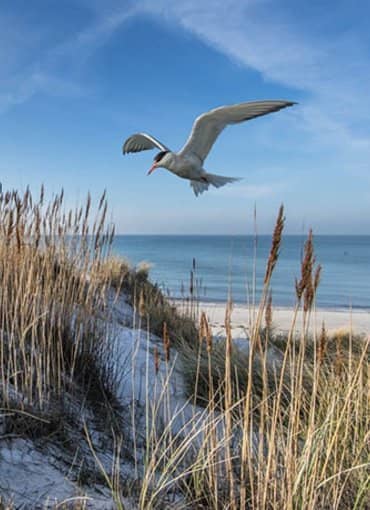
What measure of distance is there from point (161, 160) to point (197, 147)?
1.18 ft

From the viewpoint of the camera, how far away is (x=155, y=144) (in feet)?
13.9

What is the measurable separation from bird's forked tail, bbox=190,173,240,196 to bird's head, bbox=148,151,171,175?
42 centimetres

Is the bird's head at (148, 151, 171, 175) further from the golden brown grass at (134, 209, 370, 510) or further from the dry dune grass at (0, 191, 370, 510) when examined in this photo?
the golden brown grass at (134, 209, 370, 510)

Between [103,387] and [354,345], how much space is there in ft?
11.9

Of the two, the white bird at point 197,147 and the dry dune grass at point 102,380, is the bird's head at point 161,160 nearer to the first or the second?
the white bird at point 197,147

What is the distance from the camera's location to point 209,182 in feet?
14.1

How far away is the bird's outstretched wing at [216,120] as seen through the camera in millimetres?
2875

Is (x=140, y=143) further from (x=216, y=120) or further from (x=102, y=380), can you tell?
(x=102, y=380)

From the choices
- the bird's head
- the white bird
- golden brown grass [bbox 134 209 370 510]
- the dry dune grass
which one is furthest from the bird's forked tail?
golden brown grass [bbox 134 209 370 510]

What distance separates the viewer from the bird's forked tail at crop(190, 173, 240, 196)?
166 inches

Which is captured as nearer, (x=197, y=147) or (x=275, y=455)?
(x=275, y=455)

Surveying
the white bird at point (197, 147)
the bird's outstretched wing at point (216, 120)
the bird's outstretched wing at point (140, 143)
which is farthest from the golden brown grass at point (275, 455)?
the bird's outstretched wing at point (140, 143)

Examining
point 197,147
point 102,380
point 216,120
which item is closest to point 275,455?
point 102,380

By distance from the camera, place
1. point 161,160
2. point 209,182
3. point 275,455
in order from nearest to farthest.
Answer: point 275,455 → point 161,160 → point 209,182
